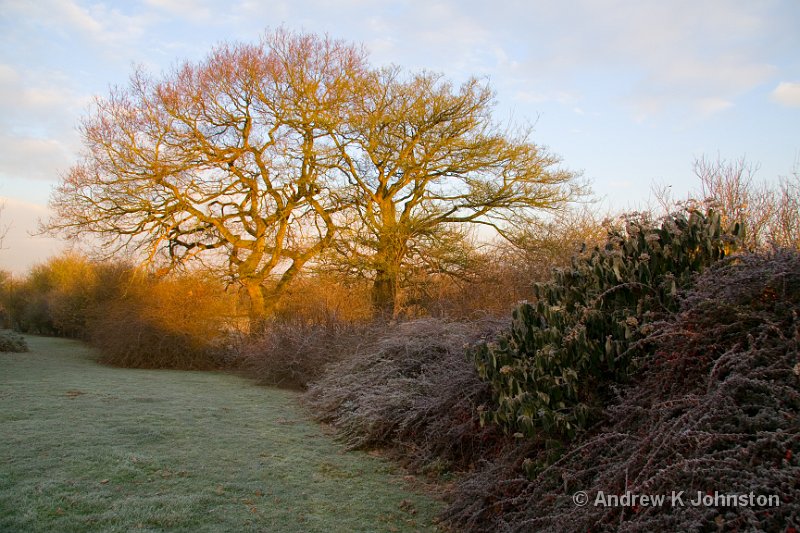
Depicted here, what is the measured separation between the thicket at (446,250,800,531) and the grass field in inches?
46.2

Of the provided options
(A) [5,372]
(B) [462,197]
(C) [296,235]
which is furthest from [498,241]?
(A) [5,372]

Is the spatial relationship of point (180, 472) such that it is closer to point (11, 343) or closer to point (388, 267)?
point (388, 267)

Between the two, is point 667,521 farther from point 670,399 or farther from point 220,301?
point 220,301

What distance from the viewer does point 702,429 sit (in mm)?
2705

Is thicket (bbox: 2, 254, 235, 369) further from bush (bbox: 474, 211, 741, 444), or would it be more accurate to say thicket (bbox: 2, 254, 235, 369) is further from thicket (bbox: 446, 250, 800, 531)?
thicket (bbox: 446, 250, 800, 531)

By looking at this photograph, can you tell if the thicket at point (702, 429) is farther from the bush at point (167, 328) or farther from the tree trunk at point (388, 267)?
the bush at point (167, 328)

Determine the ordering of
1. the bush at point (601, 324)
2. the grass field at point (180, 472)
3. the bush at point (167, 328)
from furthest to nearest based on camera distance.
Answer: the bush at point (167, 328)
the grass field at point (180, 472)
the bush at point (601, 324)

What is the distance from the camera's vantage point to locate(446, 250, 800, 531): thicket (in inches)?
93.8

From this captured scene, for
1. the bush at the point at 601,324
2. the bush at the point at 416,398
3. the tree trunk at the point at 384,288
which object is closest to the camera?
the bush at the point at 601,324

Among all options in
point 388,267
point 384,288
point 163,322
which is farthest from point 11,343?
point 388,267

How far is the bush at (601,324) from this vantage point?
11.9 feet

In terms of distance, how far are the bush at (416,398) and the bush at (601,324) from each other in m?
0.92

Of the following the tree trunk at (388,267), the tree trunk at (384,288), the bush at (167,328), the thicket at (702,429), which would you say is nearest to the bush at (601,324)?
the thicket at (702,429)

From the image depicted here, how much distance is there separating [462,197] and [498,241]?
1.84 metres
